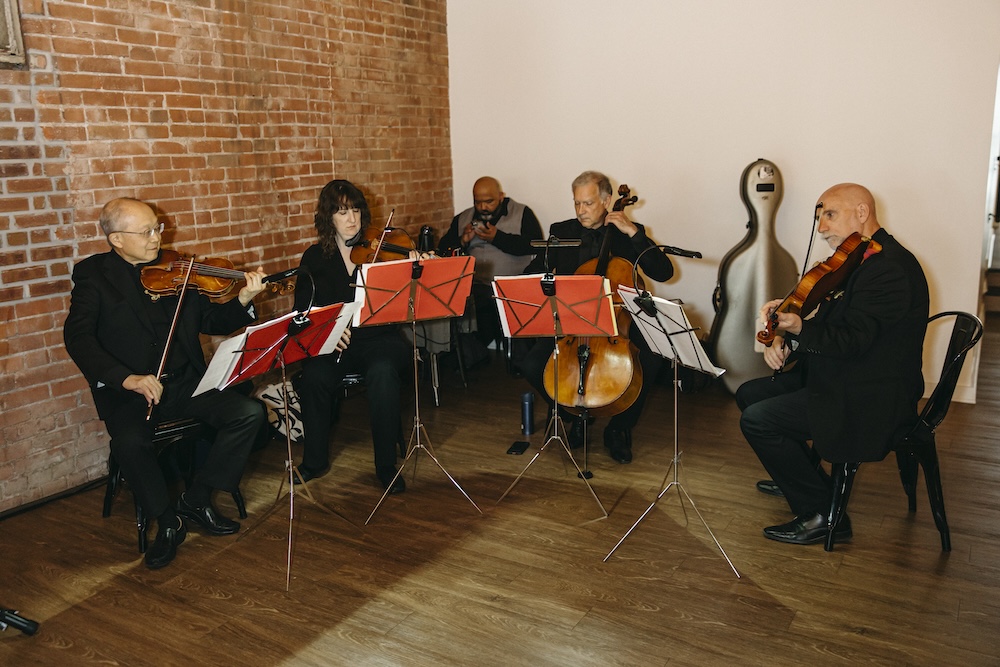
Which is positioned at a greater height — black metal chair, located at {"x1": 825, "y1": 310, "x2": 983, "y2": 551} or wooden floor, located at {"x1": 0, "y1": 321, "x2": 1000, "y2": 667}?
black metal chair, located at {"x1": 825, "y1": 310, "x2": 983, "y2": 551}

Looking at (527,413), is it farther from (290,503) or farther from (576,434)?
(290,503)

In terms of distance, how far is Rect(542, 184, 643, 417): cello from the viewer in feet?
12.0

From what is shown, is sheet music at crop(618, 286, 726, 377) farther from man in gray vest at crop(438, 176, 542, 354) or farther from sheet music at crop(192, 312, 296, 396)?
man in gray vest at crop(438, 176, 542, 354)

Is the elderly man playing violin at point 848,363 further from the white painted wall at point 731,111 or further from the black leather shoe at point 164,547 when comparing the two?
the black leather shoe at point 164,547

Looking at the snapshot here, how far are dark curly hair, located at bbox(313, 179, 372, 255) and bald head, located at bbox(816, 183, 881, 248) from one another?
6.87 ft

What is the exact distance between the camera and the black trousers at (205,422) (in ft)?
10.7

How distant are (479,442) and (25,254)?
2.23m

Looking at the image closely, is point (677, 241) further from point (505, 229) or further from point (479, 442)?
point (479, 442)

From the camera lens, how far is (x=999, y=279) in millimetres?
7402

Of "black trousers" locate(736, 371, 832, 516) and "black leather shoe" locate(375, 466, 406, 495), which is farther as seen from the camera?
"black leather shoe" locate(375, 466, 406, 495)

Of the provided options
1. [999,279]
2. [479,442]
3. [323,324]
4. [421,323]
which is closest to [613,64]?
[421,323]

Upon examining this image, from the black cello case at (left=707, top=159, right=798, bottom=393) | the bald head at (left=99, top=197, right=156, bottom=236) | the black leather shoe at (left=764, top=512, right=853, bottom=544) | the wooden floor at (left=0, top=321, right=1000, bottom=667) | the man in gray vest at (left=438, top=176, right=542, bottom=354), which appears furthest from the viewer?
the man in gray vest at (left=438, top=176, right=542, bottom=354)

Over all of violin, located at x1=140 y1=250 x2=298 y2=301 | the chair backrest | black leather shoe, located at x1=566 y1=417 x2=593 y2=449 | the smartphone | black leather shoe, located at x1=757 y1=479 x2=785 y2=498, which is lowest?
black leather shoe, located at x1=757 y1=479 x2=785 y2=498

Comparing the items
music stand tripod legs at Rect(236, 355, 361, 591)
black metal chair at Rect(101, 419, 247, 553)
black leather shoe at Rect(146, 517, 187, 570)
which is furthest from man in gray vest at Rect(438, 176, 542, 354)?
black leather shoe at Rect(146, 517, 187, 570)
